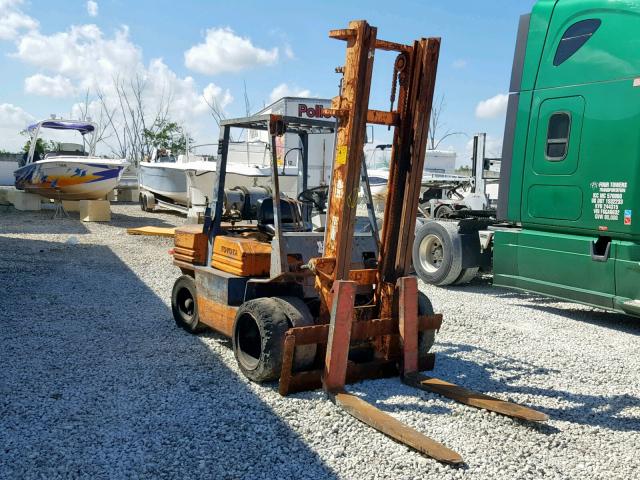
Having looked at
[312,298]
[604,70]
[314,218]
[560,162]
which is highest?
[604,70]

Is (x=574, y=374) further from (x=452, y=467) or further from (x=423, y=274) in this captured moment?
(x=423, y=274)

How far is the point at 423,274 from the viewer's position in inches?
411

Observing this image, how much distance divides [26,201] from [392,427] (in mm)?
19366

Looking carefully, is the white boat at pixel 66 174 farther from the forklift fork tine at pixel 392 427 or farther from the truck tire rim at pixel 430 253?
the forklift fork tine at pixel 392 427

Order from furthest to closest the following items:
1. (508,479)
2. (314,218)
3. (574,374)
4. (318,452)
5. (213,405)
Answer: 1. (314,218)
2. (574,374)
3. (213,405)
4. (318,452)
5. (508,479)

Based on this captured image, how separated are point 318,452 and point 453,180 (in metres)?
12.7

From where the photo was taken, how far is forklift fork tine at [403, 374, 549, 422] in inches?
173

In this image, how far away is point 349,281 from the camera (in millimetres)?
4742

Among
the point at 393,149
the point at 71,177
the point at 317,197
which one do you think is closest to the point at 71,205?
the point at 71,177

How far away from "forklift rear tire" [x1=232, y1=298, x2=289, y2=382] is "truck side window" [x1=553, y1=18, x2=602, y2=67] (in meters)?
5.06

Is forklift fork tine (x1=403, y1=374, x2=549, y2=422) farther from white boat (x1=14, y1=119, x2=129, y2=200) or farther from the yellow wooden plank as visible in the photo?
white boat (x1=14, y1=119, x2=129, y2=200)

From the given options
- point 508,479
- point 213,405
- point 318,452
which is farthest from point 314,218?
point 508,479

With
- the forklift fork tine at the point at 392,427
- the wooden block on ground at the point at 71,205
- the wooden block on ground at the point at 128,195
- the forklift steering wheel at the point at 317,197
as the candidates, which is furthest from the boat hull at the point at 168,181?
the forklift fork tine at the point at 392,427

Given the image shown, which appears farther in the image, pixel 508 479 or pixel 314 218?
pixel 314 218
